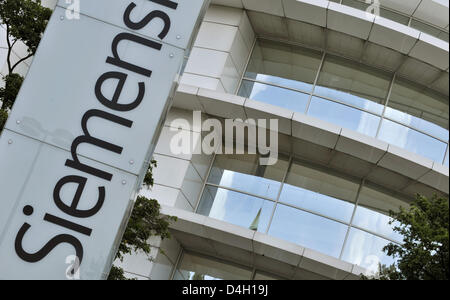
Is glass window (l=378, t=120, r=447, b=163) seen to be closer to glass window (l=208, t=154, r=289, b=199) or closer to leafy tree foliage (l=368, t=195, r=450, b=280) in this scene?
glass window (l=208, t=154, r=289, b=199)

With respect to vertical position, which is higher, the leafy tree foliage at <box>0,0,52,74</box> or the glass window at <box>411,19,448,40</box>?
the glass window at <box>411,19,448,40</box>

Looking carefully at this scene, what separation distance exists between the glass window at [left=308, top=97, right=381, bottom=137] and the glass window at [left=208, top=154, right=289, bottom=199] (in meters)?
1.65

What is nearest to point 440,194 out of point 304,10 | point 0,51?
point 304,10

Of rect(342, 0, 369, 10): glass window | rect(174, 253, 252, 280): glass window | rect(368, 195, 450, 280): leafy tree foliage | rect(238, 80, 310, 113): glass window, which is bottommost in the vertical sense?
rect(174, 253, 252, 280): glass window

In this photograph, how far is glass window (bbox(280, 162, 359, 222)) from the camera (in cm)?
1523

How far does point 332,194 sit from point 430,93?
4332mm

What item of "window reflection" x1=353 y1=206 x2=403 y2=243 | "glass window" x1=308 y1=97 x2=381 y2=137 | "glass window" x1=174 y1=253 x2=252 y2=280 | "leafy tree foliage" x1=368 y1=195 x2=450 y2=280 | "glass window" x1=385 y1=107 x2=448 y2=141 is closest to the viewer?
"leafy tree foliage" x1=368 y1=195 x2=450 y2=280

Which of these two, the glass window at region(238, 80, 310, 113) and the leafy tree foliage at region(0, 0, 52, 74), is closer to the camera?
the leafy tree foliage at region(0, 0, 52, 74)

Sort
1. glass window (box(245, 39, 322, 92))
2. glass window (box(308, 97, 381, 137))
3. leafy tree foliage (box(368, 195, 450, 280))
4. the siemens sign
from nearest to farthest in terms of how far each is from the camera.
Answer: the siemens sign
leafy tree foliage (box(368, 195, 450, 280))
glass window (box(308, 97, 381, 137))
glass window (box(245, 39, 322, 92))

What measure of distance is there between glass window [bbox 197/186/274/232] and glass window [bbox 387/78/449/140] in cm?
459

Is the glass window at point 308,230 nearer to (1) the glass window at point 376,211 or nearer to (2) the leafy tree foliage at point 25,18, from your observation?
(1) the glass window at point 376,211

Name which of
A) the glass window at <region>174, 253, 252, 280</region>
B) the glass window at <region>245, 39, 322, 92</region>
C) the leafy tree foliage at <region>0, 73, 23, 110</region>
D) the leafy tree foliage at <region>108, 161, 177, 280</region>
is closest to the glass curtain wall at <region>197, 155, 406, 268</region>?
the glass window at <region>174, 253, 252, 280</region>

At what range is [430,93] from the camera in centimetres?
1658

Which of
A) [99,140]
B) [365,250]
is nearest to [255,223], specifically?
[365,250]
